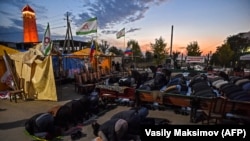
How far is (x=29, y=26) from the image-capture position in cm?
1736

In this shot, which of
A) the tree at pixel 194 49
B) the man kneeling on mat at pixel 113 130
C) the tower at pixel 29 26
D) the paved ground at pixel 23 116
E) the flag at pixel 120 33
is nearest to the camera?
the man kneeling on mat at pixel 113 130

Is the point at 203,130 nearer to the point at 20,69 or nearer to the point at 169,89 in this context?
the point at 169,89

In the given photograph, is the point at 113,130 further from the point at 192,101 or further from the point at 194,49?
the point at 194,49

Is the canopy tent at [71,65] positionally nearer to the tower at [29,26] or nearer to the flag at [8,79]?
the flag at [8,79]

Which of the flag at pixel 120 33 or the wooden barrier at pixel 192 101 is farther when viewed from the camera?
the flag at pixel 120 33

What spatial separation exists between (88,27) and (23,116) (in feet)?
24.5

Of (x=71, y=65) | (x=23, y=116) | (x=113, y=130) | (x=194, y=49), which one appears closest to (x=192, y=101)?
(x=113, y=130)

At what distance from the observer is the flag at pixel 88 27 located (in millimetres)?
12141

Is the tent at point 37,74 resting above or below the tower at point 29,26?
below

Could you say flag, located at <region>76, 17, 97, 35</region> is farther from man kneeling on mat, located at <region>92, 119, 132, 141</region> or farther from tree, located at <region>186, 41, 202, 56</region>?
tree, located at <region>186, 41, 202, 56</region>

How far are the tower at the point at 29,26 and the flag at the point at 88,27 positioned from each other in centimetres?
707

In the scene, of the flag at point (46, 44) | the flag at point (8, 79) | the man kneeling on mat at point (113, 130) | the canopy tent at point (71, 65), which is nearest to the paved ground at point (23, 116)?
the man kneeling on mat at point (113, 130)

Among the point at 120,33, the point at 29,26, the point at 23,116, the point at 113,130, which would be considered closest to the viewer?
the point at 113,130

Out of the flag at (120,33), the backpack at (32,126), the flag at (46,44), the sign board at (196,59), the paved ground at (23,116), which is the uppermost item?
the flag at (120,33)
